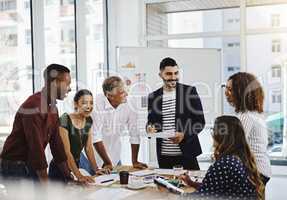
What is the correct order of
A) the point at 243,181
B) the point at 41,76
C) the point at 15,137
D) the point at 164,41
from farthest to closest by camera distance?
the point at 164,41 → the point at 41,76 → the point at 15,137 → the point at 243,181

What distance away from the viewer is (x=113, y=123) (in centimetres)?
383

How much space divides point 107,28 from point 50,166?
263 centimetres

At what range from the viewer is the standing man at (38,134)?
2.28 meters

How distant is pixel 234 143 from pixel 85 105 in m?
1.51

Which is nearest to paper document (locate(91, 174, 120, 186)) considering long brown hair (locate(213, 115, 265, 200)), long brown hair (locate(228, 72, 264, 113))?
long brown hair (locate(213, 115, 265, 200))

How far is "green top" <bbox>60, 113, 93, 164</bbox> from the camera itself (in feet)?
10.2

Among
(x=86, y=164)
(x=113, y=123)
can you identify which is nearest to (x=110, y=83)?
(x=113, y=123)

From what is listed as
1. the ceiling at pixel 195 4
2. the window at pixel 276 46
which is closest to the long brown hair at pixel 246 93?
the window at pixel 276 46

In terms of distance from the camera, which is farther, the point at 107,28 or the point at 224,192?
the point at 107,28

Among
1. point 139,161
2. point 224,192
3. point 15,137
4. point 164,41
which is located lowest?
point 139,161

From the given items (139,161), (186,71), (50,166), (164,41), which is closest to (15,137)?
(50,166)

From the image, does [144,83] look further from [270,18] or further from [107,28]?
[270,18]

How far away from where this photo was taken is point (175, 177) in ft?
9.82

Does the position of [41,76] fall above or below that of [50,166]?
above
